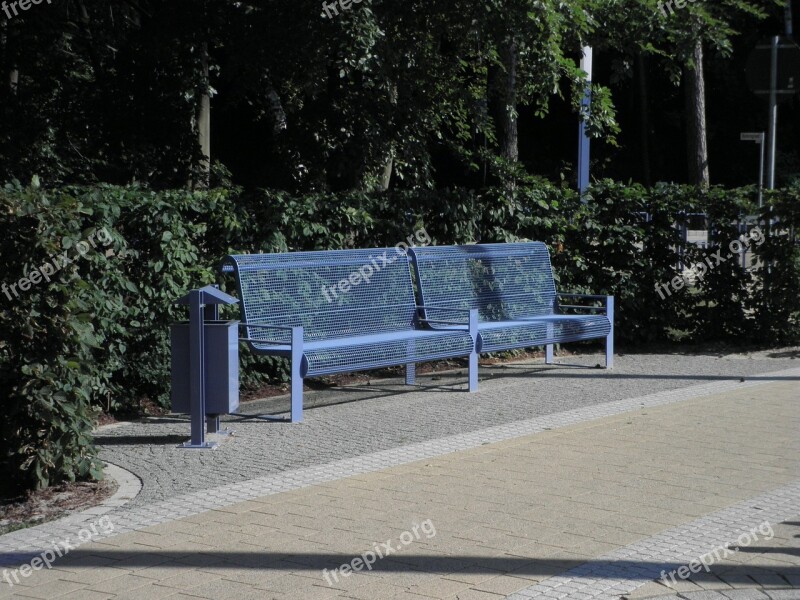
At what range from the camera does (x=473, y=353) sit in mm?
9742

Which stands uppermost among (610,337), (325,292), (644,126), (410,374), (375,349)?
(644,126)

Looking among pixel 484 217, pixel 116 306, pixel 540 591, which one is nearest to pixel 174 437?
pixel 116 306

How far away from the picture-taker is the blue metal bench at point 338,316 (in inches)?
332

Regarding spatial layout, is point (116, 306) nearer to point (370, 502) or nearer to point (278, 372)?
point (278, 372)

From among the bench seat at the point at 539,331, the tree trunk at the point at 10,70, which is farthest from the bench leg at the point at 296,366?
the tree trunk at the point at 10,70

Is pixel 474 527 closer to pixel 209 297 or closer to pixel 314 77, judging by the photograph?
pixel 209 297

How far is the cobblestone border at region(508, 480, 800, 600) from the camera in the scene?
15.1 feet

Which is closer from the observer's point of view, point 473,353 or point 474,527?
point 474,527

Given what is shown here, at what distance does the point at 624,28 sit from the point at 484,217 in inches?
104

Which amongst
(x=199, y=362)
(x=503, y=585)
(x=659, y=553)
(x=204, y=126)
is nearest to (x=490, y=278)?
(x=199, y=362)

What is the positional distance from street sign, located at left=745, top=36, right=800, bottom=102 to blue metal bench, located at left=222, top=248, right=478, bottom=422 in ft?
17.9

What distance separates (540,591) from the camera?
4.58 metres

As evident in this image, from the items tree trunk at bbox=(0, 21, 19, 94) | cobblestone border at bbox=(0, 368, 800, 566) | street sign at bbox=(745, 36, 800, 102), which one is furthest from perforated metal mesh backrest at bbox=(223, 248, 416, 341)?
tree trunk at bbox=(0, 21, 19, 94)

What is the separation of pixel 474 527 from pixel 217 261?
4473mm
